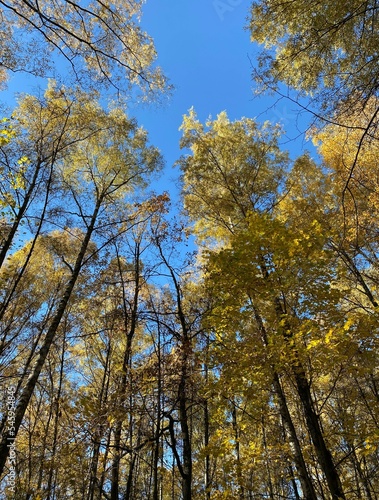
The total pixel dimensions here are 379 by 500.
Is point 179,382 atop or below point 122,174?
below

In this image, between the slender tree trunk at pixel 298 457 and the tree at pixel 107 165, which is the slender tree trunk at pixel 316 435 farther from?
the tree at pixel 107 165

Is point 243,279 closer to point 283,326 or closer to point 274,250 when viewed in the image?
point 274,250

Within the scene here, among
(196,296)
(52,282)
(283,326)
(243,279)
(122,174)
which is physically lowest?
(283,326)

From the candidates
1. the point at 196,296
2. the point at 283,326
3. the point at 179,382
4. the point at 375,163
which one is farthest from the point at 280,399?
the point at 375,163

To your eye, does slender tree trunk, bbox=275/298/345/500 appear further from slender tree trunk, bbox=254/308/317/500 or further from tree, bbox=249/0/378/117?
tree, bbox=249/0/378/117

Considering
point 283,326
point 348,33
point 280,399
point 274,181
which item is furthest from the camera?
point 274,181

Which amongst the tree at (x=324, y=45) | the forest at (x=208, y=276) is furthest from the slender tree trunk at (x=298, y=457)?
the tree at (x=324, y=45)

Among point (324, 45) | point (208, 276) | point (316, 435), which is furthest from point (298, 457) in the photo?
point (324, 45)

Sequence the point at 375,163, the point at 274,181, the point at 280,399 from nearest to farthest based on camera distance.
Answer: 1. the point at 280,399
2. the point at 375,163
3. the point at 274,181

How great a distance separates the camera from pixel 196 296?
904 cm

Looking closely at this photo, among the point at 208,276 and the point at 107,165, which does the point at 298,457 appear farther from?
the point at 107,165

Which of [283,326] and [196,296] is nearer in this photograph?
[283,326]

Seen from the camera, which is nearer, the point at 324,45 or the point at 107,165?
the point at 324,45

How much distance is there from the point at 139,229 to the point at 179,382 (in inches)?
188
